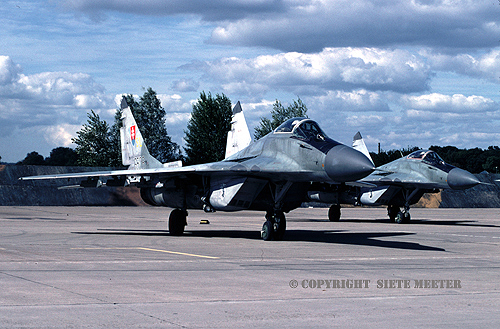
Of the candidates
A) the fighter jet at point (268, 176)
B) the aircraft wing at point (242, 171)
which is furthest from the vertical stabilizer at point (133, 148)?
the aircraft wing at point (242, 171)

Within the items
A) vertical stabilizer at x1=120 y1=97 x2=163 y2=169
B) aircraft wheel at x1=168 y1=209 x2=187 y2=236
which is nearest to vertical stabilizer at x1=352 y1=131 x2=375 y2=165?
vertical stabilizer at x1=120 y1=97 x2=163 y2=169

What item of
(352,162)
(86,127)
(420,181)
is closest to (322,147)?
(352,162)

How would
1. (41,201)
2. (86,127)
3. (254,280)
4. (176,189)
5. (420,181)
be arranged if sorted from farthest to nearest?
1. (86,127)
2. (41,201)
3. (420,181)
4. (176,189)
5. (254,280)

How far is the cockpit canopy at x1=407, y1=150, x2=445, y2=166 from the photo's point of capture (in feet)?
96.8

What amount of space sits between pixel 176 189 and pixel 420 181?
1463 cm

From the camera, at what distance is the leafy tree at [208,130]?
78.4 meters

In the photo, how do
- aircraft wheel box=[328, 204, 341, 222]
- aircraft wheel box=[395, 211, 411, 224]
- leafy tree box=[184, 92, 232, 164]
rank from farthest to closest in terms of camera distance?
leafy tree box=[184, 92, 232, 164]
aircraft wheel box=[328, 204, 341, 222]
aircraft wheel box=[395, 211, 411, 224]

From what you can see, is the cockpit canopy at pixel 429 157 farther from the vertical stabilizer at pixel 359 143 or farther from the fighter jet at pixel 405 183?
the vertical stabilizer at pixel 359 143

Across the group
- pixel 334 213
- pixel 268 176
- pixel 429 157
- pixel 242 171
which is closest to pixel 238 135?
pixel 334 213

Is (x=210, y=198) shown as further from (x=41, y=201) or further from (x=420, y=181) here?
(x=41, y=201)

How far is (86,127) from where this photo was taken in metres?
81.3

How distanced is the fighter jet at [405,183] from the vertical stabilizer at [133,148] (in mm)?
10975

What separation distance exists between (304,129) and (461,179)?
13423 mm

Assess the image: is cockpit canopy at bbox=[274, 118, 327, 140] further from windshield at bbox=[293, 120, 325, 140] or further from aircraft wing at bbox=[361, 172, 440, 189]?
aircraft wing at bbox=[361, 172, 440, 189]
